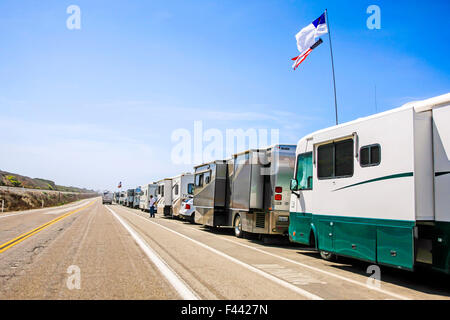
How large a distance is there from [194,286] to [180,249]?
16.0 ft

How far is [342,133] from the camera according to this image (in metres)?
8.78

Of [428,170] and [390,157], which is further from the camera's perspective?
Answer: [390,157]

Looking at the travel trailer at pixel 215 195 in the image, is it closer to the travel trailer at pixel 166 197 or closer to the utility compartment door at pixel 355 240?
the utility compartment door at pixel 355 240

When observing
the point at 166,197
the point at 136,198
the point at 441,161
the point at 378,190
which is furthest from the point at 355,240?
the point at 136,198

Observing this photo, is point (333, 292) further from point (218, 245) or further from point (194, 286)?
point (218, 245)

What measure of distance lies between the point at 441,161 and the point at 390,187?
1026 millimetres

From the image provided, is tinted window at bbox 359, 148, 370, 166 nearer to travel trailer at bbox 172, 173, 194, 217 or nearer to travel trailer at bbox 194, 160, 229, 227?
travel trailer at bbox 194, 160, 229, 227

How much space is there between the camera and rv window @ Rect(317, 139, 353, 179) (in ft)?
28.0

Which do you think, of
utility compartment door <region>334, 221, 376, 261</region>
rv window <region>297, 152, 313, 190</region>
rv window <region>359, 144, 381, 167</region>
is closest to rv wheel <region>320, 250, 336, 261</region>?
utility compartment door <region>334, 221, 376, 261</region>

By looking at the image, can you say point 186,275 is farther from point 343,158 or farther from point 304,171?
point 304,171

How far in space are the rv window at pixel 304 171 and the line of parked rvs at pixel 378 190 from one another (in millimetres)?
29

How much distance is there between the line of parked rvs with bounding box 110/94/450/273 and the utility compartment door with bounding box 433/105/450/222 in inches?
0.7
